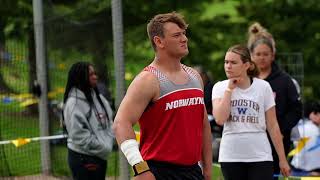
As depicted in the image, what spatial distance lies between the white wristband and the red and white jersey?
0.78ft

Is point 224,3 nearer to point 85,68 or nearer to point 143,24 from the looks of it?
point 143,24

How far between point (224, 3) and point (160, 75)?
16.0m

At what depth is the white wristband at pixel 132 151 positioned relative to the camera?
17.7 feet

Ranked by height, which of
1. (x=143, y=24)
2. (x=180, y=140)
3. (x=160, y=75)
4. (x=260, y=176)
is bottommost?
(x=260, y=176)

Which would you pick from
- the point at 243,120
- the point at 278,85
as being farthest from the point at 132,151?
the point at 278,85

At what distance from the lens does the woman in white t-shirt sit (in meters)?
7.33

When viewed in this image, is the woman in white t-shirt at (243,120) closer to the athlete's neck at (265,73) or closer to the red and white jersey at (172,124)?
the athlete's neck at (265,73)

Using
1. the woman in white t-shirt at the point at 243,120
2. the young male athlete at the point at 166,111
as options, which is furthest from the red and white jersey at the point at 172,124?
the woman in white t-shirt at the point at 243,120

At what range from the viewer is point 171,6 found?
2002 centimetres

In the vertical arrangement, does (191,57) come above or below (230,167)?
above

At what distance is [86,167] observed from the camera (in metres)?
8.34

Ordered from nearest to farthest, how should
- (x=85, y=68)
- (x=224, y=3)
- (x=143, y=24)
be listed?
(x=85, y=68)
(x=143, y=24)
(x=224, y=3)

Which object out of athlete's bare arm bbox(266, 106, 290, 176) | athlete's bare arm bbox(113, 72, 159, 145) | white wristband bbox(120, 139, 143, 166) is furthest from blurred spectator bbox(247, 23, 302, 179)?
white wristband bbox(120, 139, 143, 166)

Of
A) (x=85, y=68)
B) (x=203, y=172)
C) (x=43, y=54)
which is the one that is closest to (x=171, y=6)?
(x=43, y=54)
